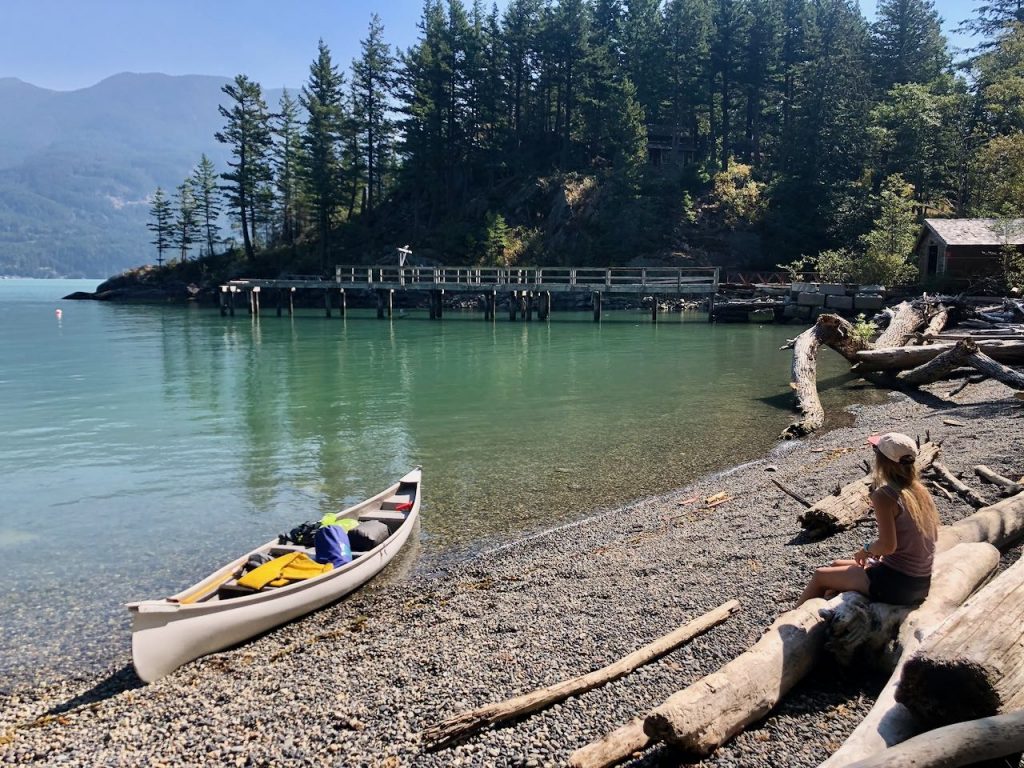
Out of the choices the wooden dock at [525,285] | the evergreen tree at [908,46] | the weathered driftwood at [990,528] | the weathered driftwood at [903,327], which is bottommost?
the weathered driftwood at [990,528]

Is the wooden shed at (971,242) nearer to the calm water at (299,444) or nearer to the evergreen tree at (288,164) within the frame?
the calm water at (299,444)

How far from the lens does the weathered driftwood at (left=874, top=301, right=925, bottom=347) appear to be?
23641mm

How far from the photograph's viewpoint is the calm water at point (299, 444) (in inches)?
379

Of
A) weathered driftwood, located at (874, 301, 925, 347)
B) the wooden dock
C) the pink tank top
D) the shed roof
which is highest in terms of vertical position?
the shed roof

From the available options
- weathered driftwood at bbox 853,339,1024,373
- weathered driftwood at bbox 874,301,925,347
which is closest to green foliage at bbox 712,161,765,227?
weathered driftwood at bbox 874,301,925,347

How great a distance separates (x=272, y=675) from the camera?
640 centimetres

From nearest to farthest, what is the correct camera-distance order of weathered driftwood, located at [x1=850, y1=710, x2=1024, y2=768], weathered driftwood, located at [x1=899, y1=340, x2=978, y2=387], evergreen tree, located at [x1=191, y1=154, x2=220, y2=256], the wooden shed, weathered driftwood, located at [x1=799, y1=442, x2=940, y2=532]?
weathered driftwood, located at [x1=850, y1=710, x2=1024, y2=768] < weathered driftwood, located at [x1=799, y1=442, x2=940, y2=532] < weathered driftwood, located at [x1=899, y1=340, x2=978, y2=387] < the wooden shed < evergreen tree, located at [x1=191, y1=154, x2=220, y2=256]

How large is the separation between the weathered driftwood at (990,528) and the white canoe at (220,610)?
5959 mm

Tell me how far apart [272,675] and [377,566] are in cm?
255

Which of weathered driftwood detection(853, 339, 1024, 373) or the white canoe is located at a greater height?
weathered driftwood detection(853, 339, 1024, 373)

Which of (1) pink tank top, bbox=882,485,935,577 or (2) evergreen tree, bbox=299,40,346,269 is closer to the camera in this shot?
(1) pink tank top, bbox=882,485,935,577

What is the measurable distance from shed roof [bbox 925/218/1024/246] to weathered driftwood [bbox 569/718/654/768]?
3648 centimetres

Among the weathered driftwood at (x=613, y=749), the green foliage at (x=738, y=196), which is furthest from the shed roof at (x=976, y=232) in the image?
the weathered driftwood at (x=613, y=749)

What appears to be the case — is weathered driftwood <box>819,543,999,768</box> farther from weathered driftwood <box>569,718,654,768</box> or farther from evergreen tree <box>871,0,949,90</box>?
evergreen tree <box>871,0,949,90</box>
